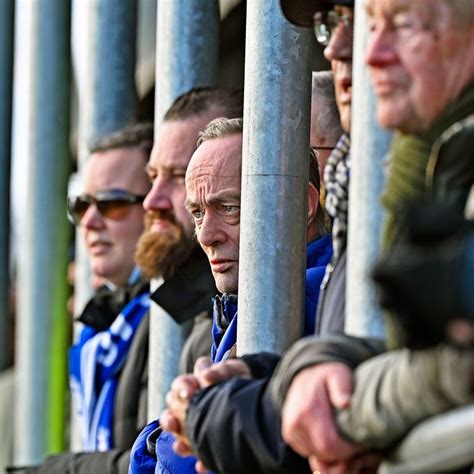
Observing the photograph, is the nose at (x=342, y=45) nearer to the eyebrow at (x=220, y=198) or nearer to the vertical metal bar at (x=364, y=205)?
the vertical metal bar at (x=364, y=205)

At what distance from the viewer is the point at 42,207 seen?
11.0 metres

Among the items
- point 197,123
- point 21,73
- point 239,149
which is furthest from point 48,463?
point 21,73

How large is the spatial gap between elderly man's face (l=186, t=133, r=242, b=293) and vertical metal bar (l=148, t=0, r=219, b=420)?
1.61 m

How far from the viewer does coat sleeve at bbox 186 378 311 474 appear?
3.63 m

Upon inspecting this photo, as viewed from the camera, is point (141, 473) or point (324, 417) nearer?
point (324, 417)

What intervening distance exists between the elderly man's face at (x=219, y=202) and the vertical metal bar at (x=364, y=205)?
1.81m

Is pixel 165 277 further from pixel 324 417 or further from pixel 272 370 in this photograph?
pixel 324 417

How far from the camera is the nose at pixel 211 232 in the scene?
548cm

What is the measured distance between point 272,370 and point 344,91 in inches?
24.4

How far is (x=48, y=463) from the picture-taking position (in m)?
7.61

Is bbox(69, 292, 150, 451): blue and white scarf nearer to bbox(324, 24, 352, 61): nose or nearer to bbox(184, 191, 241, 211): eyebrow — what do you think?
bbox(184, 191, 241, 211): eyebrow

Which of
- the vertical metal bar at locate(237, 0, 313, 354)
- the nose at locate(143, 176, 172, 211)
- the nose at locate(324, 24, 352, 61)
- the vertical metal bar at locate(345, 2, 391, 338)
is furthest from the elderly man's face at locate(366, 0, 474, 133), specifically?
the nose at locate(143, 176, 172, 211)

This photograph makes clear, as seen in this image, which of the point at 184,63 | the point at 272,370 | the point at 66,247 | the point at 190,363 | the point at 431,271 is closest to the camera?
the point at 431,271

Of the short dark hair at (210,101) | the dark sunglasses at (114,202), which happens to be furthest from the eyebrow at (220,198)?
the dark sunglasses at (114,202)
